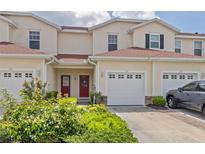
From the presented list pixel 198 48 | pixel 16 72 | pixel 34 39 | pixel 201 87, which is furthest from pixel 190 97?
pixel 34 39

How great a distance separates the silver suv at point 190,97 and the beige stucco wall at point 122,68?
1.81 m

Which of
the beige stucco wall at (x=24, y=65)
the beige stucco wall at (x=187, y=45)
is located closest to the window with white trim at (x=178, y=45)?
the beige stucco wall at (x=187, y=45)

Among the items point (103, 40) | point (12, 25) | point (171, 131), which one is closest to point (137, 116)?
point (171, 131)

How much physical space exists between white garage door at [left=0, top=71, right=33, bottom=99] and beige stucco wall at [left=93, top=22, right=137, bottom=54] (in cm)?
695

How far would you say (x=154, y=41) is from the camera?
19.7 metres

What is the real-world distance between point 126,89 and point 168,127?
6481 mm

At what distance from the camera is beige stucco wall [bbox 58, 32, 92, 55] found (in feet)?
65.6

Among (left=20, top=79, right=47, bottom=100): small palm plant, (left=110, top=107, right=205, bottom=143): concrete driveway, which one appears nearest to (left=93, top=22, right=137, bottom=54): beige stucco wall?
(left=20, top=79, right=47, bottom=100): small palm plant

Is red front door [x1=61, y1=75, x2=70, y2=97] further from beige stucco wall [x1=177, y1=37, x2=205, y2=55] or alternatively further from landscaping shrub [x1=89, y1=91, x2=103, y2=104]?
beige stucco wall [x1=177, y1=37, x2=205, y2=55]

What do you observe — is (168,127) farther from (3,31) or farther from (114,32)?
(3,31)

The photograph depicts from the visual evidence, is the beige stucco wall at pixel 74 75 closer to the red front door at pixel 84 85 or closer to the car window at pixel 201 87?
the red front door at pixel 84 85
